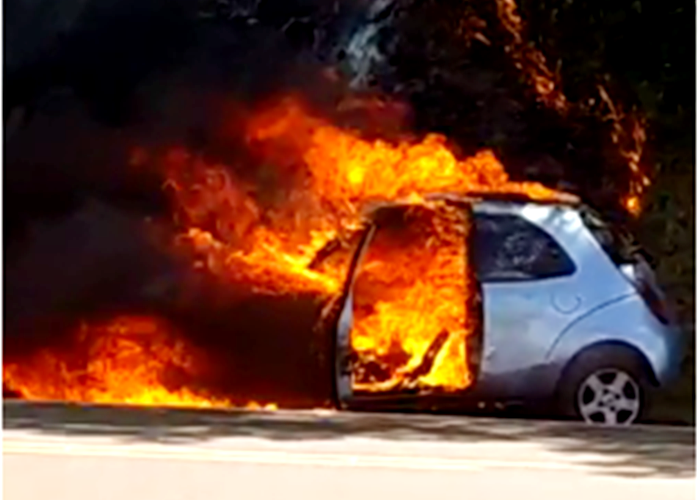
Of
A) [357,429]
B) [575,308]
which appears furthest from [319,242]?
[575,308]

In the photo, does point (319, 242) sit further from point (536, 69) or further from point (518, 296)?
point (536, 69)

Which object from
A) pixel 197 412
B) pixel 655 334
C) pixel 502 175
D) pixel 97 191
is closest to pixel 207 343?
pixel 197 412

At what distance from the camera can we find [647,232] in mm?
6773

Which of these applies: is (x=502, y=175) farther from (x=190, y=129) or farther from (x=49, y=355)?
(x=49, y=355)

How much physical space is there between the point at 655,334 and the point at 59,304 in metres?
2.49

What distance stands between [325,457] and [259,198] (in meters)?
1.58

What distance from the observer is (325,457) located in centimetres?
573

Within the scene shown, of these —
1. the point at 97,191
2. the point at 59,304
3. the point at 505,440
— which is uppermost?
the point at 97,191

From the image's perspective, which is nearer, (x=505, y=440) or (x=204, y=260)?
(x=505, y=440)

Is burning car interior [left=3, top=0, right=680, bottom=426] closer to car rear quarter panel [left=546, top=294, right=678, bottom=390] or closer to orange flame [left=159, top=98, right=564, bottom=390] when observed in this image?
Result: orange flame [left=159, top=98, right=564, bottom=390]

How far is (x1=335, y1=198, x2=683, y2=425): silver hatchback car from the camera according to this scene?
22.2 ft

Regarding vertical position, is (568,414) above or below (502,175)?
below

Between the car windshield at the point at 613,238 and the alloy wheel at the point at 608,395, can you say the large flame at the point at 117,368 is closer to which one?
the alloy wheel at the point at 608,395

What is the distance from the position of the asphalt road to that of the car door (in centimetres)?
24
